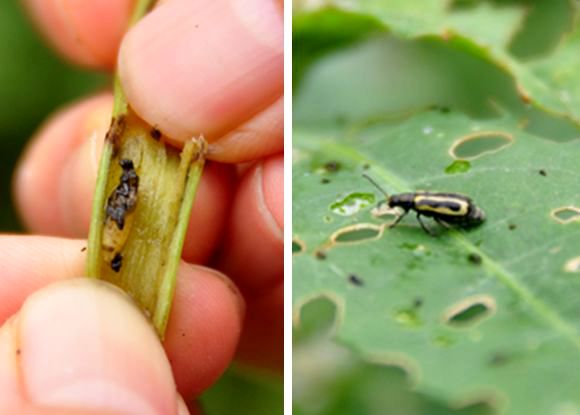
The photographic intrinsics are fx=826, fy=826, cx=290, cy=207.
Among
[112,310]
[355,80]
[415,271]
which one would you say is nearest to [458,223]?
[415,271]

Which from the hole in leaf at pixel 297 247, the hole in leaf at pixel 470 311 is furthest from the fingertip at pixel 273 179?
the hole in leaf at pixel 470 311

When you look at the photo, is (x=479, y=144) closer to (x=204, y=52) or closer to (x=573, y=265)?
(x=573, y=265)

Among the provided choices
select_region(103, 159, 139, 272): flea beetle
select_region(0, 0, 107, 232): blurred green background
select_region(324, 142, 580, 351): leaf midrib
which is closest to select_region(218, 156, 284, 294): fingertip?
select_region(324, 142, 580, 351): leaf midrib

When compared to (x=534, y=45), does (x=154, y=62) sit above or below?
above

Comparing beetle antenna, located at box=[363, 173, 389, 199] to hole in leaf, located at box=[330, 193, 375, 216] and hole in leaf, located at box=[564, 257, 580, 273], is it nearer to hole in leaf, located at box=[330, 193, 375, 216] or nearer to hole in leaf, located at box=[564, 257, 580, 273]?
hole in leaf, located at box=[330, 193, 375, 216]

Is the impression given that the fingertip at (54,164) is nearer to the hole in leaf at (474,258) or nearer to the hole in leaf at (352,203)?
the hole in leaf at (352,203)

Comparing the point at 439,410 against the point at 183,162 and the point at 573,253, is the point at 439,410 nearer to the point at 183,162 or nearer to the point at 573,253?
the point at 573,253

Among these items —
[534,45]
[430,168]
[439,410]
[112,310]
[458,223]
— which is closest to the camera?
[112,310]
